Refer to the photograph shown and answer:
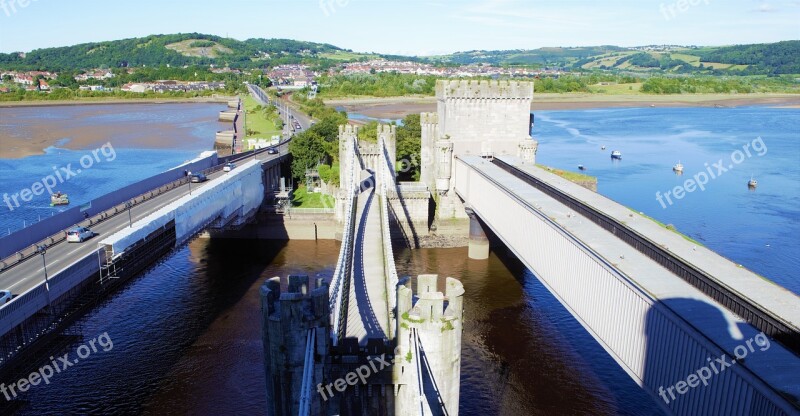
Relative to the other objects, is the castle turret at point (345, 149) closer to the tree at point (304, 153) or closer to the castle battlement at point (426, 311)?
the tree at point (304, 153)

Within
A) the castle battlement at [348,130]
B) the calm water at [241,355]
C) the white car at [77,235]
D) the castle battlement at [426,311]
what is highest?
the castle battlement at [348,130]

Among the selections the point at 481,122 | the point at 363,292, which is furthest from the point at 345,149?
the point at 363,292

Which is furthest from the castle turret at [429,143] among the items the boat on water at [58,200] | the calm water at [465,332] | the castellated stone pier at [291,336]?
the boat on water at [58,200]

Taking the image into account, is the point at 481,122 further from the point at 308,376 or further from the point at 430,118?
the point at 308,376

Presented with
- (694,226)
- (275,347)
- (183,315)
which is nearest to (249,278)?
(183,315)

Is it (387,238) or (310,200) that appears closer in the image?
(387,238)

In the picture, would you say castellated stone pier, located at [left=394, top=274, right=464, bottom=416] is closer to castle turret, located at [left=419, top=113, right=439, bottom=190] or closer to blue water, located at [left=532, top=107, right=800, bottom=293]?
blue water, located at [left=532, top=107, right=800, bottom=293]
